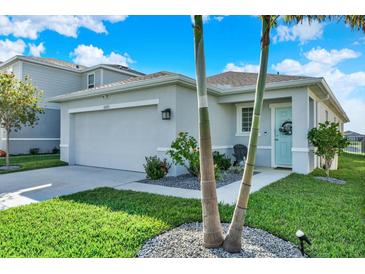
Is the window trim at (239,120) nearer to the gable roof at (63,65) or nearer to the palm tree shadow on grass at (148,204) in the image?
the palm tree shadow on grass at (148,204)

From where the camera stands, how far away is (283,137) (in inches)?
374

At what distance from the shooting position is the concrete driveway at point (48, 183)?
18.1 ft

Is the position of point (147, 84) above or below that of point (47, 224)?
above

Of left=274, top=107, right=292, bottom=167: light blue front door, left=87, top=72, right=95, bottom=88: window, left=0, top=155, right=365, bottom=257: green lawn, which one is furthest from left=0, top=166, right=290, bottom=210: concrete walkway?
left=87, top=72, right=95, bottom=88: window

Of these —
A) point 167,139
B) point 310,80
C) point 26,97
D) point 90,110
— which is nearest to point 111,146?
point 90,110

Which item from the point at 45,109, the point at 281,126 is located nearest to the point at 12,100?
the point at 45,109

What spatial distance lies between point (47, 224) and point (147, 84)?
16.9 feet

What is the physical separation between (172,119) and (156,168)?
59.6 inches

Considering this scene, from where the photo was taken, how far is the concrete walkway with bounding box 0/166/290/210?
5.52m

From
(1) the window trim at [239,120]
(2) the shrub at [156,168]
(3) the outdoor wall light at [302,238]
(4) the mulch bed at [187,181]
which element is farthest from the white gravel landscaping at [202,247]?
(1) the window trim at [239,120]

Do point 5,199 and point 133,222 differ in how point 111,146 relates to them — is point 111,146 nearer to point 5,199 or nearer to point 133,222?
point 5,199

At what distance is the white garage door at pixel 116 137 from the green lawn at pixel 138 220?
9.80ft
